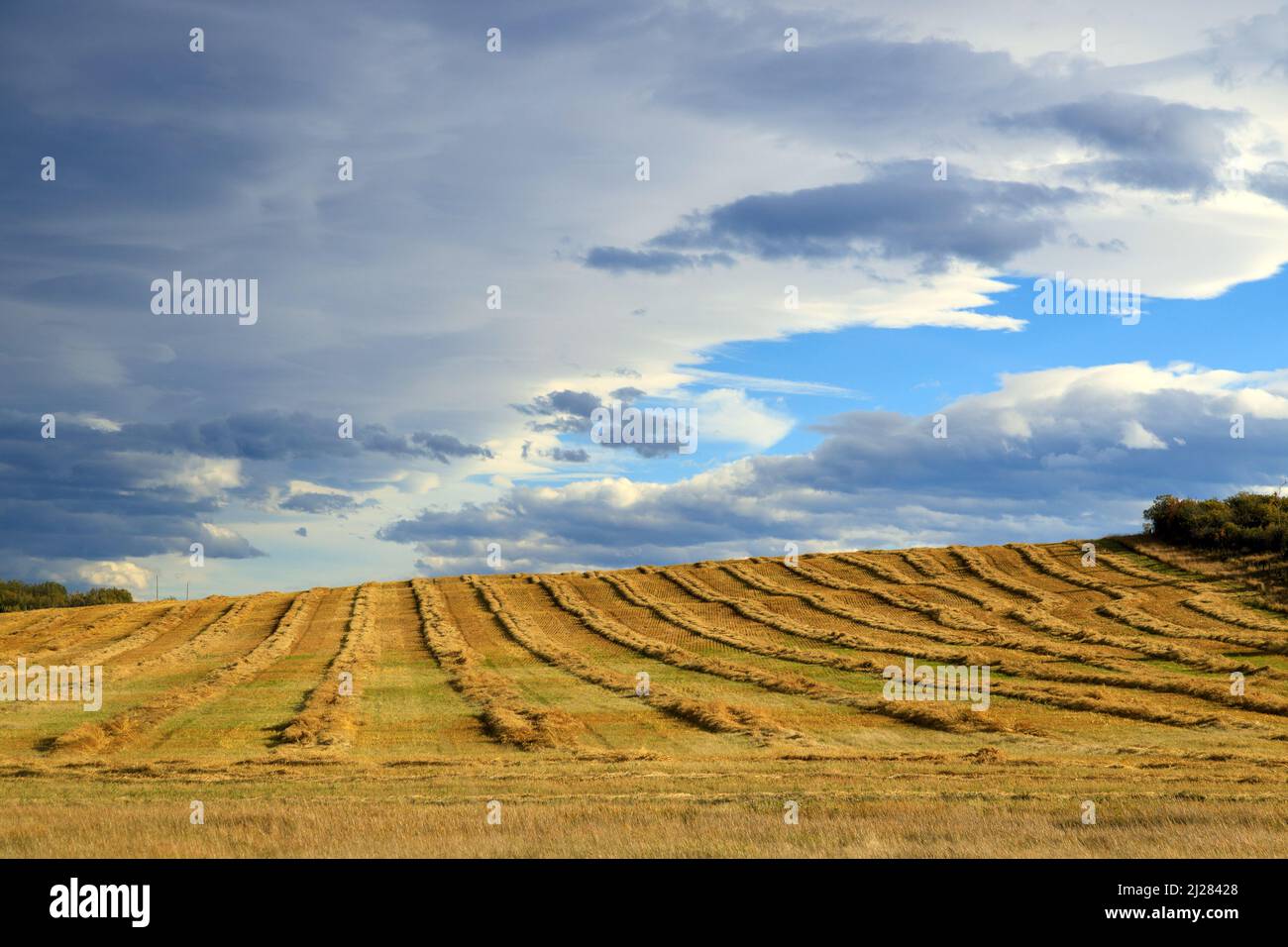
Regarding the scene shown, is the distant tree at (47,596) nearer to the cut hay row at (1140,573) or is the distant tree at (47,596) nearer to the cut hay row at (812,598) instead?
the cut hay row at (812,598)

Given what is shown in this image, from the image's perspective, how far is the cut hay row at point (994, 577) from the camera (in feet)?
196

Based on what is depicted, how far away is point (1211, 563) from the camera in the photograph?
216ft

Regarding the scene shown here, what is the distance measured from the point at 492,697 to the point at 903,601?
29.6 metres

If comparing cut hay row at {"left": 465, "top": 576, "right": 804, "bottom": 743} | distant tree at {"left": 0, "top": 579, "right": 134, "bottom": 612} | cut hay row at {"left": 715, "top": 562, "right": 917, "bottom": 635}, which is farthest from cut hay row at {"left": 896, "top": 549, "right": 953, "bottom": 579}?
distant tree at {"left": 0, "top": 579, "right": 134, "bottom": 612}

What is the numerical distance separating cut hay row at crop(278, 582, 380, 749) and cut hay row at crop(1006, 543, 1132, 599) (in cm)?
3728

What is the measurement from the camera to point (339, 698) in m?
38.0

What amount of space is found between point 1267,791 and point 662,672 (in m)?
26.8

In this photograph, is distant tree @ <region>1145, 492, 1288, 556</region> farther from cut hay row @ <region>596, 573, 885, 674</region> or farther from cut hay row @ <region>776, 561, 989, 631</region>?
cut hay row @ <region>596, 573, 885, 674</region>

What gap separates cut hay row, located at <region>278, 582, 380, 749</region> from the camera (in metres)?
30.7

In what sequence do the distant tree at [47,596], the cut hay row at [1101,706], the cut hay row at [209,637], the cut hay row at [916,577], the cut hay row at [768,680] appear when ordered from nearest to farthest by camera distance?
the cut hay row at [1101,706] → the cut hay row at [768,680] → the cut hay row at [209,637] → the cut hay row at [916,577] → the distant tree at [47,596]

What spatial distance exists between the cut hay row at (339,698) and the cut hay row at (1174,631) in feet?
109

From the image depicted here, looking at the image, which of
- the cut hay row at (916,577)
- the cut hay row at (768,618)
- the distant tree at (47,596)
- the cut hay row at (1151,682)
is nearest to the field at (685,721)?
the cut hay row at (1151,682)
